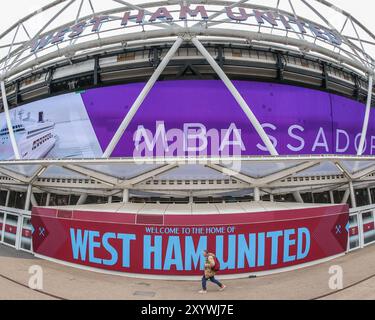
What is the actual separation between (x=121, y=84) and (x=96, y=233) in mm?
9983

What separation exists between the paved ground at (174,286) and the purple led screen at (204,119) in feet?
24.1

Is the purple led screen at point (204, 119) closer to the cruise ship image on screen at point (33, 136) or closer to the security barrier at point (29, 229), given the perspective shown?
the cruise ship image on screen at point (33, 136)

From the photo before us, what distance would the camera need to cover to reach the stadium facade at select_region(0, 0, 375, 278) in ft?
33.1

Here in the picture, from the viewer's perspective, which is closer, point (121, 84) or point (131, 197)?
point (131, 197)

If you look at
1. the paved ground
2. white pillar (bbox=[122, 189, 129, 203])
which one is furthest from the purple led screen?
the paved ground

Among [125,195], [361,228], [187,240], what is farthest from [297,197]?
[125,195]

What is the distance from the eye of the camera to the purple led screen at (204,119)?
50.4 feet

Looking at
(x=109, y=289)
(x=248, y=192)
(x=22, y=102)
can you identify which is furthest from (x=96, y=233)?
(x=22, y=102)

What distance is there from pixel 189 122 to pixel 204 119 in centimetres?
94

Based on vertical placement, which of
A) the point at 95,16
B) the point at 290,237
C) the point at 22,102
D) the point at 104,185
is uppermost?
the point at 95,16

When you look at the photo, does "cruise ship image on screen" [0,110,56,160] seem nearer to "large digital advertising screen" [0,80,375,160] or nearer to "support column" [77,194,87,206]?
"large digital advertising screen" [0,80,375,160]

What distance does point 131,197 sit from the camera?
13.4 meters

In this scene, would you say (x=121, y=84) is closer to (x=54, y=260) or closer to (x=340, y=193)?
(x=54, y=260)
